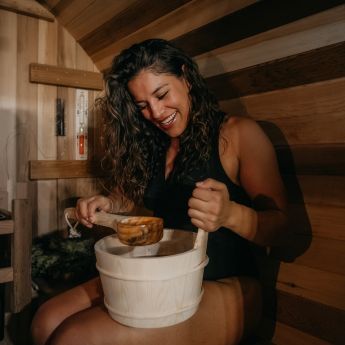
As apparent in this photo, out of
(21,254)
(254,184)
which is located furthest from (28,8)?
(254,184)

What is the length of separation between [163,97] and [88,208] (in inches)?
20.0

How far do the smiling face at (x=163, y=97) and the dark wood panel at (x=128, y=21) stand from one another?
436mm

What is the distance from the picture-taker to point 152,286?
90 cm

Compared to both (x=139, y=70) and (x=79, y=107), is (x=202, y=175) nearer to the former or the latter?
(x=139, y=70)

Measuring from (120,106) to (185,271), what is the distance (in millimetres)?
903

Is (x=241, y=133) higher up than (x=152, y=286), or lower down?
higher up

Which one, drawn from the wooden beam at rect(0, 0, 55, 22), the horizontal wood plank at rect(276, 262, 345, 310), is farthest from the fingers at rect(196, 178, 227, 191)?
the wooden beam at rect(0, 0, 55, 22)

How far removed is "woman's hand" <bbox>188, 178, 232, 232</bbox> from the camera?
3.08 ft

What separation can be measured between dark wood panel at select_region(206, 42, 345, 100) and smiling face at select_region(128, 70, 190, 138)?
290 mm

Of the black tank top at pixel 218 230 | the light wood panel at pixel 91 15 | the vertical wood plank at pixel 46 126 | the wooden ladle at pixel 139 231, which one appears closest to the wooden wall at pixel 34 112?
the vertical wood plank at pixel 46 126

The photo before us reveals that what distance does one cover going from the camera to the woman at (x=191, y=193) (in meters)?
1.02

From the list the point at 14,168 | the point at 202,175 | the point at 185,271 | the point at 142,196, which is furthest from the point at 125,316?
the point at 14,168

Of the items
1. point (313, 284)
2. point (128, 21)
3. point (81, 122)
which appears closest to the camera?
point (313, 284)

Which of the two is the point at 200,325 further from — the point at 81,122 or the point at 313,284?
the point at 81,122
